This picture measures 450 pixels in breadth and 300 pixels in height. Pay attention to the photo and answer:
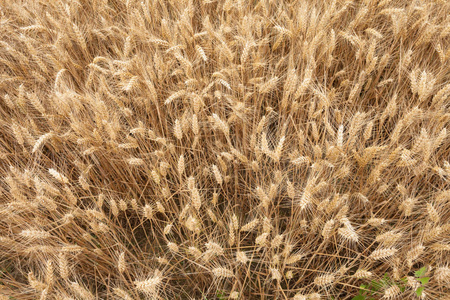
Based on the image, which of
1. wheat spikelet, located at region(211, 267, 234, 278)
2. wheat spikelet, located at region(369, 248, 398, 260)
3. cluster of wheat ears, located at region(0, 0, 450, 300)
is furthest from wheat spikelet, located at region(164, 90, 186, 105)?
wheat spikelet, located at region(369, 248, 398, 260)

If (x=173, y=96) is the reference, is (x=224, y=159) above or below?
below

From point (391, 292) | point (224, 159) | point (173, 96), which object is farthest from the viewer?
point (224, 159)

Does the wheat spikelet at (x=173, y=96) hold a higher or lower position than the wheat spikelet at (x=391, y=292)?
higher

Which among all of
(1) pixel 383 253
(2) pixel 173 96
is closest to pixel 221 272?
(1) pixel 383 253

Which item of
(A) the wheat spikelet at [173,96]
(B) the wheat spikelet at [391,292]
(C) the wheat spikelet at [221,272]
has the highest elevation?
(A) the wheat spikelet at [173,96]

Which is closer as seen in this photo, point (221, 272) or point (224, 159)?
point (221, 272)

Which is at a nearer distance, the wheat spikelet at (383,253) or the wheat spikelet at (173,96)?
the wheat spikelet at (383,253)

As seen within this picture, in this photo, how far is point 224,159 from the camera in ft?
5.74

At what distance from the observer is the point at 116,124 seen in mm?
1635

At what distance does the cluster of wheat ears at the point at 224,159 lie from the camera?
56.2 inches

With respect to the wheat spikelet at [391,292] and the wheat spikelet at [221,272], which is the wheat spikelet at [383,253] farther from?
the wheat spikelet at [221,272]

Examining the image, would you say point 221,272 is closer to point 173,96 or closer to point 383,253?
point 383,253

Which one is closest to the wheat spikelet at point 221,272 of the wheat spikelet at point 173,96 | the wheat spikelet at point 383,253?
the wheat spikelet at point 383,253

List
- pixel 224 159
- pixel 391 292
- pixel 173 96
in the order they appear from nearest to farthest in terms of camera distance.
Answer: pixel 391 292
pixel 173 96
pixel 224 159
